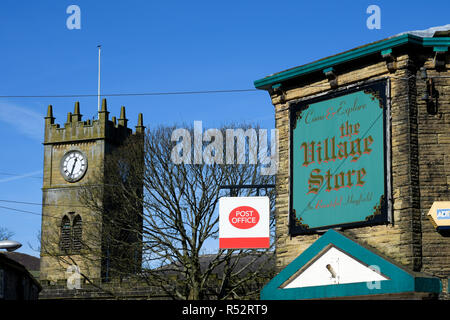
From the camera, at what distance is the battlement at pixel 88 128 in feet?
230

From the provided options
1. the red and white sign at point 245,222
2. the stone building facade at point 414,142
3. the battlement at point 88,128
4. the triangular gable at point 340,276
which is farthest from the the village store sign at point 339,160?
the battlement at point 88,128

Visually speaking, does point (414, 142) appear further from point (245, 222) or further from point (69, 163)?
point (69, 163)

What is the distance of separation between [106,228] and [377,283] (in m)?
27.4

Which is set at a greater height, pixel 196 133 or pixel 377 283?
pixel 196 133

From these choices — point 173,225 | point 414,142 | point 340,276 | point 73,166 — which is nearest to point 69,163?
point 73,166

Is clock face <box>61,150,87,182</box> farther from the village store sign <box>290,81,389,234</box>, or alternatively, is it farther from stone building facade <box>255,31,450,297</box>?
stone building facade <box>255,31,450,297</box>

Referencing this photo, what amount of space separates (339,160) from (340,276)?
337 cm

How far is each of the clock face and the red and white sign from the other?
45.6 m

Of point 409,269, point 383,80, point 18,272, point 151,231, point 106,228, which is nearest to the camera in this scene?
point 409,269

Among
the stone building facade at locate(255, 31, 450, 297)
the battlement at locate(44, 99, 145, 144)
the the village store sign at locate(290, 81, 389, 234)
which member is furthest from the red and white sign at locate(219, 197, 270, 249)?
the battlement at locate(44, 99, 145, 144)

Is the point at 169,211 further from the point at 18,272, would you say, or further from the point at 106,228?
the point at 18,272
